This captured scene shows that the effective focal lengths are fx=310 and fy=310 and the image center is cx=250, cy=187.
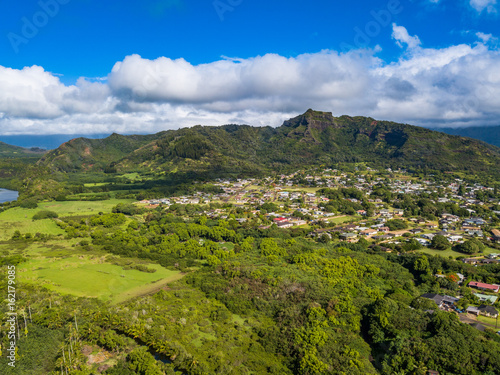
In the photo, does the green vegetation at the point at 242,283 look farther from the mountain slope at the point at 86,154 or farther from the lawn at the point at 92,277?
the mountain slope at the point at 86,154

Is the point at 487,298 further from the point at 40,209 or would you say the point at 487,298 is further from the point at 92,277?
the point at 40,209

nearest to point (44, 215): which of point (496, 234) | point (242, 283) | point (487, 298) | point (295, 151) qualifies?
point (242, 283)

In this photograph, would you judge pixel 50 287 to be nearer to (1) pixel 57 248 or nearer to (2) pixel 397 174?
(1) pixel 57 248

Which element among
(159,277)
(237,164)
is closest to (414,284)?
(159,277)

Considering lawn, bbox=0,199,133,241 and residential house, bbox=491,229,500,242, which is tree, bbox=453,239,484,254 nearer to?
residential house, bbox=491,229,500,242

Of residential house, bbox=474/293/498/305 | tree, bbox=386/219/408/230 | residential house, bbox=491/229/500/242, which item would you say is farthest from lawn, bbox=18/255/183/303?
residential house, bbox=491/229/500/242

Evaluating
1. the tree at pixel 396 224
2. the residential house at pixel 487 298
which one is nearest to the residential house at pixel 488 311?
the residential house at pixel 487 298

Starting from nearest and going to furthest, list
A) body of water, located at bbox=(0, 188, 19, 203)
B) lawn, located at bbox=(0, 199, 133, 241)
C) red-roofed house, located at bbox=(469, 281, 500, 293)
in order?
1. red-roofed house, located at bbox=(469, 281, 500, 293)
2. lawn, located at bbox=(0, 199, 133, 241)
3. body of water, located at bbox=(0, 188, 19, 203)
